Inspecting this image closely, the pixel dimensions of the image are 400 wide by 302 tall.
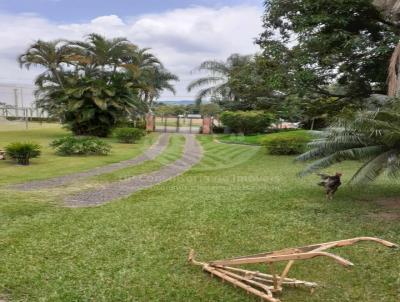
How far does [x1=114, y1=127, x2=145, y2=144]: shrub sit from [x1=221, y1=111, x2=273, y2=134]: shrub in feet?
22.8

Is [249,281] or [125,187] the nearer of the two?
[249,281]

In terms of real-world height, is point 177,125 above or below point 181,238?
above

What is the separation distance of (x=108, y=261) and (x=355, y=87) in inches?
601

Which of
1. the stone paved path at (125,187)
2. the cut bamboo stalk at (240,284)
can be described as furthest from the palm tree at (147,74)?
the cut bamboo stalk at (240,284)

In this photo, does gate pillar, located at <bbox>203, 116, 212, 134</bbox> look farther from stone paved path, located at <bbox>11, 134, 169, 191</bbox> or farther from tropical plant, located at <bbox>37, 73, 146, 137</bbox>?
stone paved path, located at <bbox>11, 134, 169, 191</bbox>

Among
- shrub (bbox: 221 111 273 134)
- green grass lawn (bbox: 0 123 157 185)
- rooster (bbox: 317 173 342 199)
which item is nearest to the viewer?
rooster (bbox: 317 173 342 199)

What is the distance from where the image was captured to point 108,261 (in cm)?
503

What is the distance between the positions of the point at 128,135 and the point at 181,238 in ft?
53.5

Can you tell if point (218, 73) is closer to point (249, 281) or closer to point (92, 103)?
point (92, 103)

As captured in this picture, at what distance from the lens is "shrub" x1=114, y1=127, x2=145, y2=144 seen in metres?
21.8

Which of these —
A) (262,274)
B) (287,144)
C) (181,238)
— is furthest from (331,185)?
(287,144)

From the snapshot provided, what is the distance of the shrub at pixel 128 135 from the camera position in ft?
71.7

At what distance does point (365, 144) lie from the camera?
7555 mm

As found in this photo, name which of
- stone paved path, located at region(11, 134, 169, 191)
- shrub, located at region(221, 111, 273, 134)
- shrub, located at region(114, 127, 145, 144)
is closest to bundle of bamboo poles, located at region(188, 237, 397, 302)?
stone paved path, located at region(11, 134, 169, 191)
